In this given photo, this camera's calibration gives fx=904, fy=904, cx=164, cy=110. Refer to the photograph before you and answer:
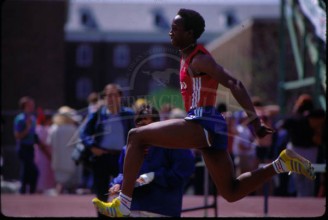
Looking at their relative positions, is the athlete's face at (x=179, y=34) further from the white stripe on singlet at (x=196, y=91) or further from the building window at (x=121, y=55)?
the building window at (x=121, y=55)

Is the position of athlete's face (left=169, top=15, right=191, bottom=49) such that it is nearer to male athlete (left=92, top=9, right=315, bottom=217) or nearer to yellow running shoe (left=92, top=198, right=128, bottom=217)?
male athlete (left=92, top=9, right=315, bottom=217)

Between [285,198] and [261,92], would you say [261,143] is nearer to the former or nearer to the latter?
[285,198]

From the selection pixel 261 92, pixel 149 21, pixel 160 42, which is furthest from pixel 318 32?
pixel 149 21

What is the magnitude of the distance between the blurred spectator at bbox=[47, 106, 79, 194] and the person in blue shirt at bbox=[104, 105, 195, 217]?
850 centimetres

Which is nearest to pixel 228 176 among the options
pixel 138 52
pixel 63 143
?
pixel 138 52

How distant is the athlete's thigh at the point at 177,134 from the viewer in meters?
6.16

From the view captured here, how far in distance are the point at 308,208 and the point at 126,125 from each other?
415 centimetres

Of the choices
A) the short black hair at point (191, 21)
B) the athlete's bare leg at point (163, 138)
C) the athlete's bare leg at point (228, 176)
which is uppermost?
the short black hair at point (191, 21)

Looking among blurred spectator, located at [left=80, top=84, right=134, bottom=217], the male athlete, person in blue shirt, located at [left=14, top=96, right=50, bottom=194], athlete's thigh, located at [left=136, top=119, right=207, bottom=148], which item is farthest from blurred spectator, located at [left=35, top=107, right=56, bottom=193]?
athlete's thigh, located at [left=136, top=119, right=207, bottom=148]

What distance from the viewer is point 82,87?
83.3 m

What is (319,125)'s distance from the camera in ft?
45.9

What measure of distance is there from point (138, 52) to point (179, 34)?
2.30 metres

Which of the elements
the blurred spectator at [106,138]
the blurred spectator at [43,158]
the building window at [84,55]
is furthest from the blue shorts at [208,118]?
the building window at [84,55]

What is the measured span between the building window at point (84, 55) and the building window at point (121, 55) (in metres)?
2.24
